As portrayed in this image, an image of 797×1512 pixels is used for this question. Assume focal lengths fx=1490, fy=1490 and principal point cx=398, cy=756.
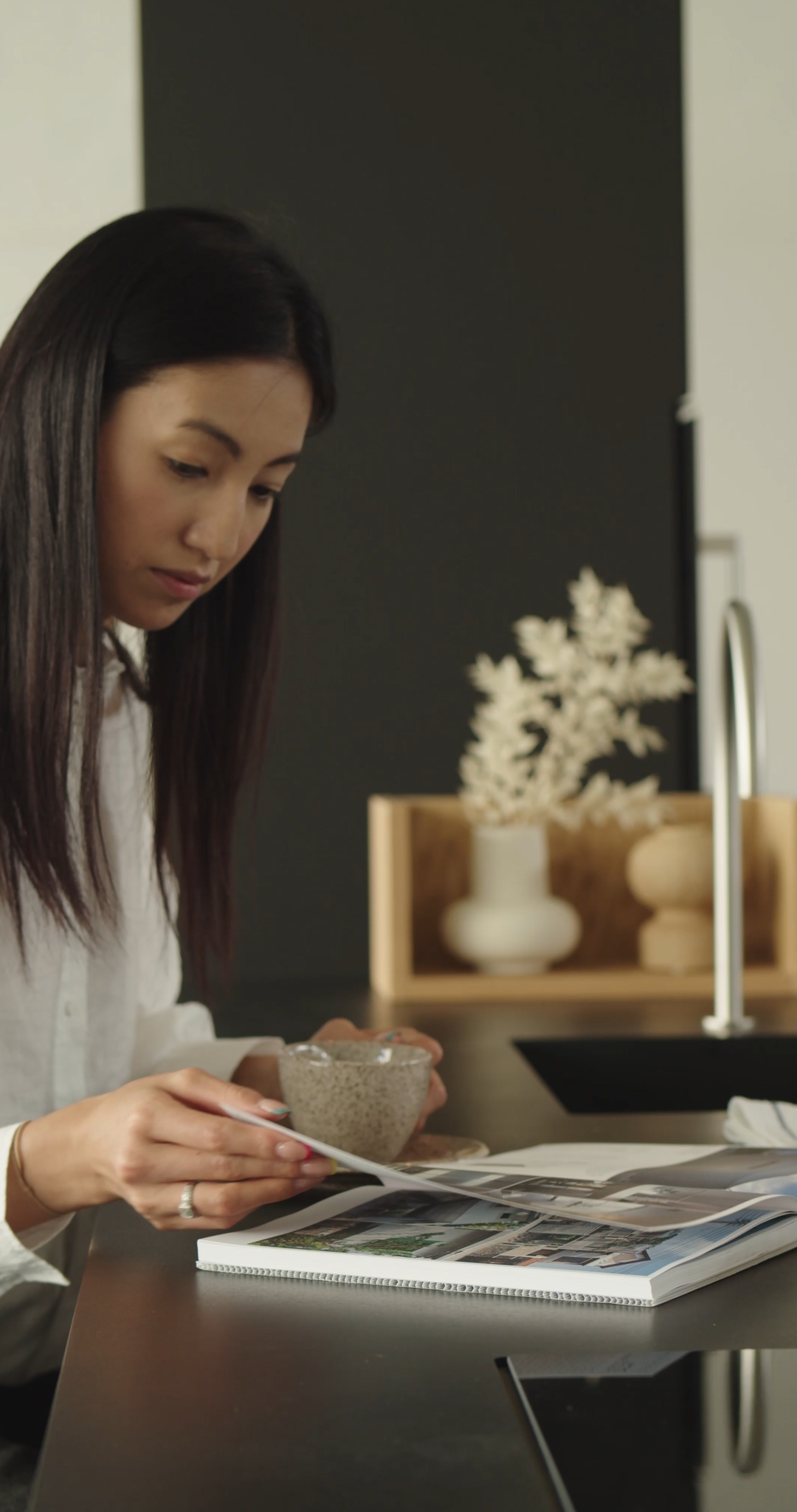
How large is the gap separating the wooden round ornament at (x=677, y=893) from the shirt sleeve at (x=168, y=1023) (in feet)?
2.34

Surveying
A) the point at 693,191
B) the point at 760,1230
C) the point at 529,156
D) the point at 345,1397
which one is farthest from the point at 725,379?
the point at 345,1397

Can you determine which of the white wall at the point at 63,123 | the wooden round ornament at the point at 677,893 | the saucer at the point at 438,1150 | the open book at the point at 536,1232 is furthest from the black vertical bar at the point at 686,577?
the open book at the point at 536,1232

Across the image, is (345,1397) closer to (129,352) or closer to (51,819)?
(51,819)

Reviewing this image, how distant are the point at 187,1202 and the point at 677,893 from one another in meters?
1.34

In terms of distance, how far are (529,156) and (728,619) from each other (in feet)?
3.31

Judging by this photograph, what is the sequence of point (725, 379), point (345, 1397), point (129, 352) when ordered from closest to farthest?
point (345, 1397), point (129, 352), point (725, 379)

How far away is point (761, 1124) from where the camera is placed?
109cm

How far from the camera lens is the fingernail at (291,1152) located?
0.76 metres

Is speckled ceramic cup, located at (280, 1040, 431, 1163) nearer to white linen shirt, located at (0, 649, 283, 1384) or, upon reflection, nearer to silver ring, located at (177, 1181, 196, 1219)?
silver ring, located at (177, 1181, 196, 1219)

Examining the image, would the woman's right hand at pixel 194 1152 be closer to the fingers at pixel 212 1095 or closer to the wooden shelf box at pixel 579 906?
the fingers at pixel 212 1095

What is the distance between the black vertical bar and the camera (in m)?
2.34

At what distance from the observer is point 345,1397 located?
1.96ft

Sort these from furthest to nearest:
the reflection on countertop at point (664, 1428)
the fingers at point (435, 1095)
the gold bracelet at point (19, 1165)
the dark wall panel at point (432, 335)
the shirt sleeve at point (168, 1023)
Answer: the dark wall panel at point (432, 335), the shirt sleeve at point (168, 1023), the fingers at point (435, 1095), the gold bracelet at point (19, 1165), the reflection on countertop at point (664, 1428)

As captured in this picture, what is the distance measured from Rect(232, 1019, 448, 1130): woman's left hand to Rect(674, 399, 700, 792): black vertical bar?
1244 millimetres
